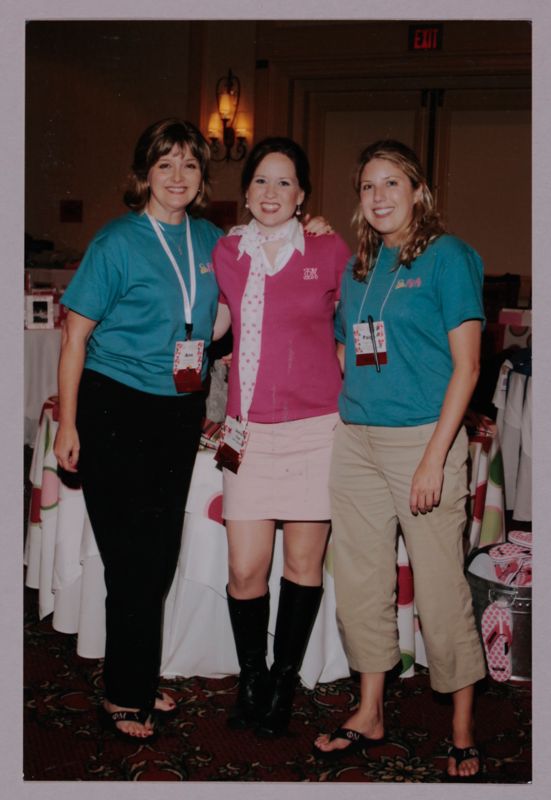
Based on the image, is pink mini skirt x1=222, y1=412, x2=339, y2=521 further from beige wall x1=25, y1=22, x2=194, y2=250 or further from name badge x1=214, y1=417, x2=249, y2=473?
beige wall x1=25, y1=22, x2=194, y2=250

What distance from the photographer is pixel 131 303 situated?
1.96m

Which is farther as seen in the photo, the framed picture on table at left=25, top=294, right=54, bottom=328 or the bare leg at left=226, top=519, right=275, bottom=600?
the framed picture on table at left=25, top=294, right=54, bottom=328

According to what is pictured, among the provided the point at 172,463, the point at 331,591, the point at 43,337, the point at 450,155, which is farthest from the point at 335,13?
the point at 450,155

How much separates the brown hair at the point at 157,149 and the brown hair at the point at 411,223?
0.42 meters

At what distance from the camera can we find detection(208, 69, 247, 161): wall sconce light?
22.0 feet

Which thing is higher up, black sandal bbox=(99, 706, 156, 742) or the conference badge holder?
the conference badge holder

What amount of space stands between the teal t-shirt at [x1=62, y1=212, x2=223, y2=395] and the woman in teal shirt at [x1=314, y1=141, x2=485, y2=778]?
0.45 meters

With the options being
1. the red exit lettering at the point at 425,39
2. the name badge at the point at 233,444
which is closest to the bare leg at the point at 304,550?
the name badge at the point at 233,444

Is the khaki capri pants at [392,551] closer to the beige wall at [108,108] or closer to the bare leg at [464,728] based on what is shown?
the bare leg at [464,728]

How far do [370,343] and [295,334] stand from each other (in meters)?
0.22

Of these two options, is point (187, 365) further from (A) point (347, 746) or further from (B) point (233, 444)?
(A) point (347, 746)

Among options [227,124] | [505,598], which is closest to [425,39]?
[227,124]

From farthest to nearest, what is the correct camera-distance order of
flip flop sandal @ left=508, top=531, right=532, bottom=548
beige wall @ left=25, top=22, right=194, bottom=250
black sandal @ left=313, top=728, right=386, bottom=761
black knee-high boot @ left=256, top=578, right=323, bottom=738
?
beige wall @ left=25, top=22, right=194, bottom=250, flip flop sandal @ left=508, top=531, right=532, bottom=548, black knee-high boot @ left=256, top=578, right=323, bottom=738, black sandal @ left=313, top=728, right=386, bottom=761

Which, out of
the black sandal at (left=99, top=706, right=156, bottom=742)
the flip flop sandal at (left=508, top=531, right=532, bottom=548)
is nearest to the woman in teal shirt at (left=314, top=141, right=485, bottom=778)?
the black sandal at (left=99, top=706, right=156, bottom=742)
